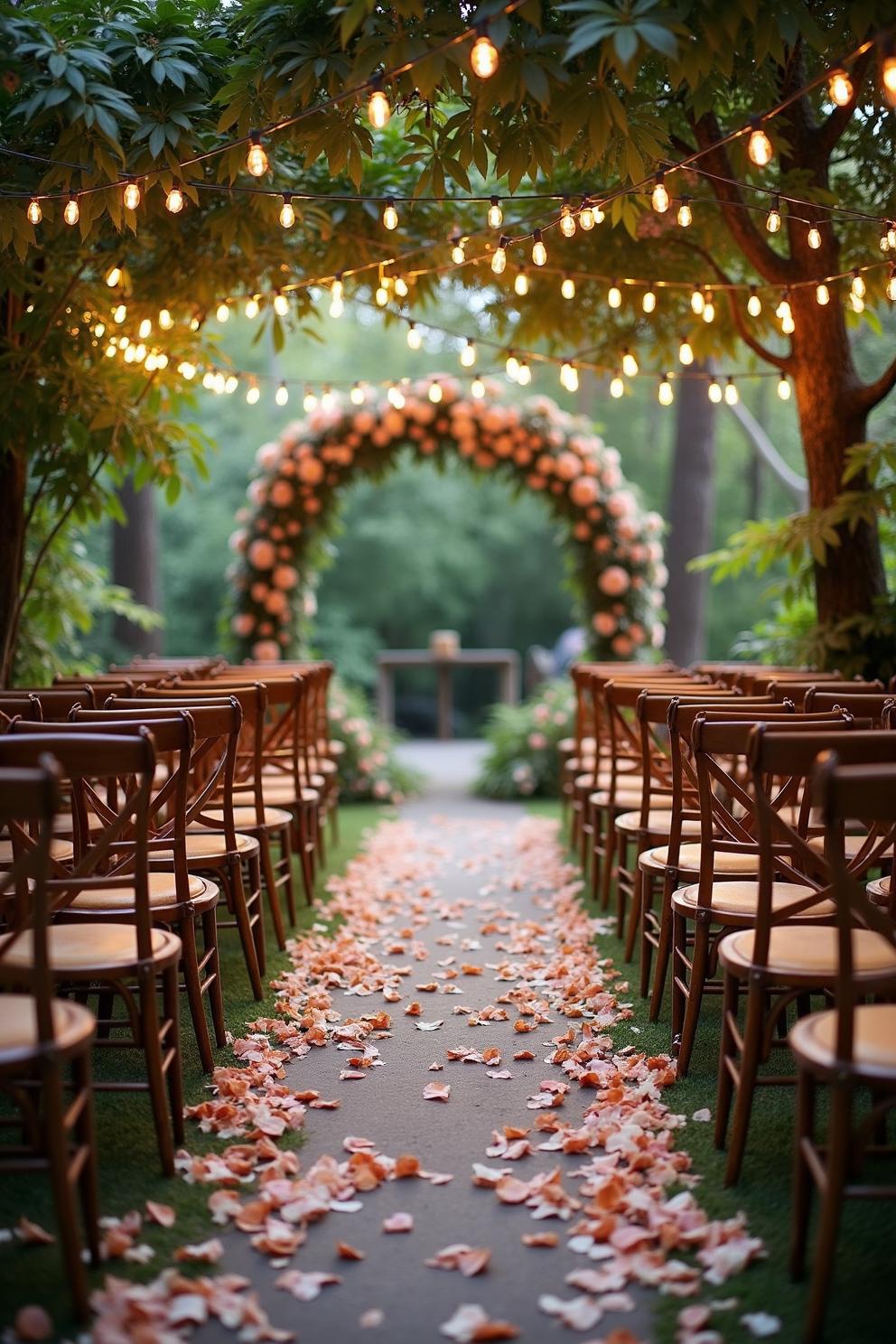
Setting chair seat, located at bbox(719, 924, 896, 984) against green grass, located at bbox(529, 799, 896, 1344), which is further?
chair seat, located at bbox(719, 924, 896, 984)

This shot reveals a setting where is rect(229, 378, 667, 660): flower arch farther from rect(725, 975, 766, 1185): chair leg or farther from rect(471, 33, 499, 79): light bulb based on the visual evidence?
rect(725, 975, 766, 1185): chair leg

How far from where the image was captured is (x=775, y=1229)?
9.25 ft

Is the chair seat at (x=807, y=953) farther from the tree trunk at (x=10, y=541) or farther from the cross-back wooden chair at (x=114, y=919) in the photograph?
the tree trunk at (x=10, y=541)

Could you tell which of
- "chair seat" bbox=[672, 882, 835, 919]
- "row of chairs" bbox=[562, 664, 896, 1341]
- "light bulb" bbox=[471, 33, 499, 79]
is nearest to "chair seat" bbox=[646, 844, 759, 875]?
"row of chairs" bbox=[562, 664, 896, 1341]

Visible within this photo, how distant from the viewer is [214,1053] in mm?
4012

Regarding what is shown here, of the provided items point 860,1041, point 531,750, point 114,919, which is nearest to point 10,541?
point 114,919

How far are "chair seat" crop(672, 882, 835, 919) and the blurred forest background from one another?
45.9 feet

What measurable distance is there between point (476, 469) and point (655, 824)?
226 inches

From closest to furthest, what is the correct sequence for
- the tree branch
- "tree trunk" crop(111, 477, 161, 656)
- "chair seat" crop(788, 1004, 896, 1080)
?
"chair seat" crop(788, 1004, 896, 1080) → the tree branch → "tree trunk" crop(111, 477, 161, 656)

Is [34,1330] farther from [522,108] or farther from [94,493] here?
[94,493]

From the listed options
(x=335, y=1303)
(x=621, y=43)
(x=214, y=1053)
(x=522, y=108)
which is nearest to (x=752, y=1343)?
(x=335, y=1303)

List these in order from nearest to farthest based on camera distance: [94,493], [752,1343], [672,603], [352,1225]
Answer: [752,1343], [352,1225], [94,493], [672,603]

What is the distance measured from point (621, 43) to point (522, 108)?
49.3 inches

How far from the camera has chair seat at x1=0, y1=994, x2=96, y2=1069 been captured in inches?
96.0
